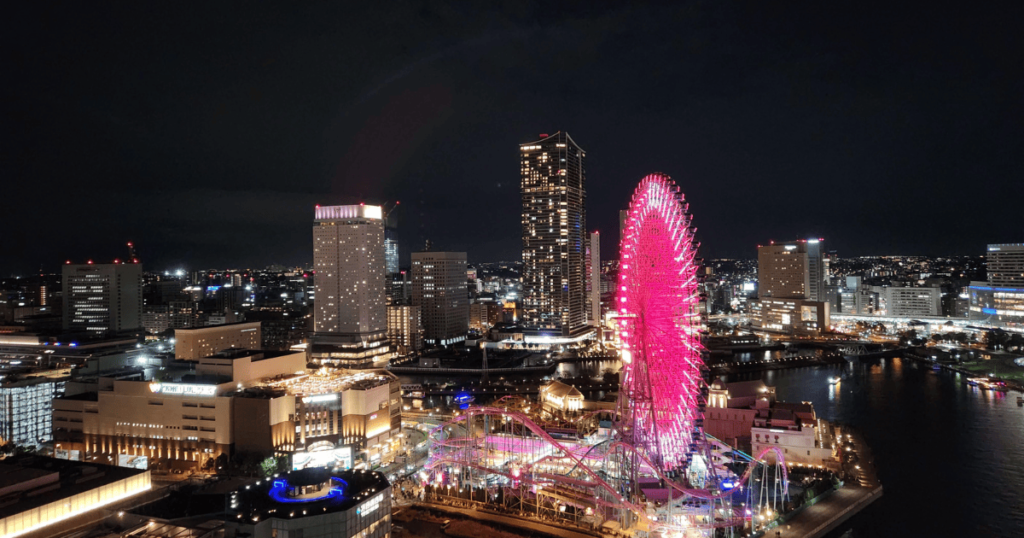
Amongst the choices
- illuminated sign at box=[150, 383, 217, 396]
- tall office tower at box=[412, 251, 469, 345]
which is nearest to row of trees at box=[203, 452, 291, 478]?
illuminated sign at box=[150, 383, 217, 396]

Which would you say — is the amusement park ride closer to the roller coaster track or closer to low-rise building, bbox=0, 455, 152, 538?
the roller coaster track

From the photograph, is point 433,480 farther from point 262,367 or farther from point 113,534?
point 262,367

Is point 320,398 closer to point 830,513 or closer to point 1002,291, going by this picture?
point 830,513

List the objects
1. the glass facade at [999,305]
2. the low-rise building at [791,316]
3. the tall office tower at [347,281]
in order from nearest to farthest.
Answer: the tall office tower at [347,281] → the glass facade at [999,305] → the low-rise building at [791,316]

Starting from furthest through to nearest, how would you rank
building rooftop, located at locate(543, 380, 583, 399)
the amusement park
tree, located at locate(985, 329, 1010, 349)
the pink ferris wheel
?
tree, located at locate(985, 329, 1010, 349)
building rooftop, located at locate(543, 380, 583, 399)
the pink ferris wheel
the amusement park

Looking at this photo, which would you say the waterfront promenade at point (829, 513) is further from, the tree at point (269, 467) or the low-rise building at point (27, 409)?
the low-rise building at point (27, 409)

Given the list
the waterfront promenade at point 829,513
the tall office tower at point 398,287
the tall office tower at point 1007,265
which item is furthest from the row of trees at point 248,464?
the tall office tower at point 1007,265
